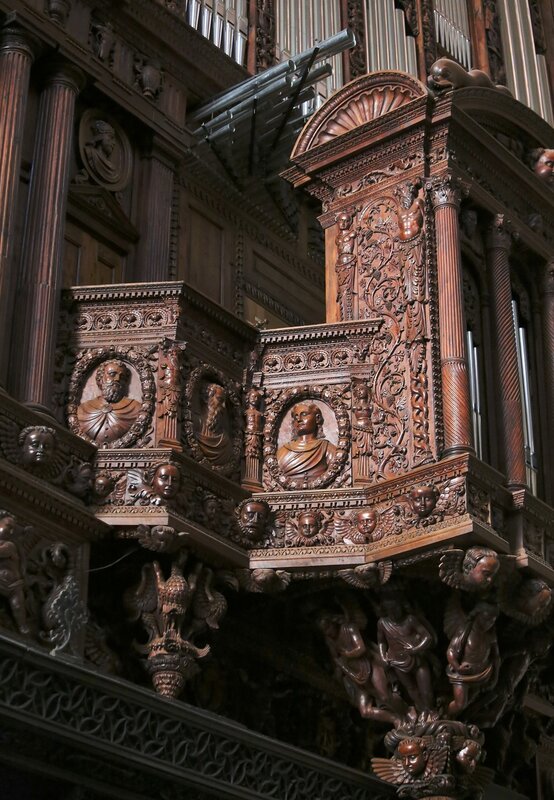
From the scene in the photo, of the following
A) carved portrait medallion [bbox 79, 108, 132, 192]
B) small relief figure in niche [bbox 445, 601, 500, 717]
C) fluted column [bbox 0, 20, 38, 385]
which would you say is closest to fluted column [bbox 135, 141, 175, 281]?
carved portrait medallion [bbox 79, 108, 132, 192]

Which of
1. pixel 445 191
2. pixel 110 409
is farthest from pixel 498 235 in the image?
pixel 110 409

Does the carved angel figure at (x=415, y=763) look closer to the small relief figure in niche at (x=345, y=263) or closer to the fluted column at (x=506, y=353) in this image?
the fluted column at (x=506, y=353)

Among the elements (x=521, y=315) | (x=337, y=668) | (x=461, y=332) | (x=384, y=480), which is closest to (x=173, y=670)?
(x=337, y=668)

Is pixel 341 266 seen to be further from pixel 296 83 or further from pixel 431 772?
pixel 431 772

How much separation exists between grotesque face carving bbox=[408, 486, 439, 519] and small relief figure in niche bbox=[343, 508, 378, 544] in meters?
0.37

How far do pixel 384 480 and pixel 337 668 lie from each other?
4.78ft

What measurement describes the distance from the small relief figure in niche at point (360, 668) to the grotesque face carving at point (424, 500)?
101 centimetres

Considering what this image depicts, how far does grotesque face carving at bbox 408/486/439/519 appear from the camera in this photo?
989 cm

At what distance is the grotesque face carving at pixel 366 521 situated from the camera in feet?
33.3

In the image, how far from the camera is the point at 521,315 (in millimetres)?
12141

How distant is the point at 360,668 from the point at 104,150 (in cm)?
513

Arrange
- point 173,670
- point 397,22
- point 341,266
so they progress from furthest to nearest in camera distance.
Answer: point 397,22
point 341,266
point 173,670

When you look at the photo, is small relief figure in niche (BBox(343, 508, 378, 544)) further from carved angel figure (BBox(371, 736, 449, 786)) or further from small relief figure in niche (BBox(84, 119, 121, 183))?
small relief figure in niche (BBox(84, 119, 121, 183))

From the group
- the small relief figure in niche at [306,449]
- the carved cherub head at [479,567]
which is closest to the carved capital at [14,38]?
the small relief figure in niche at [306,449]
